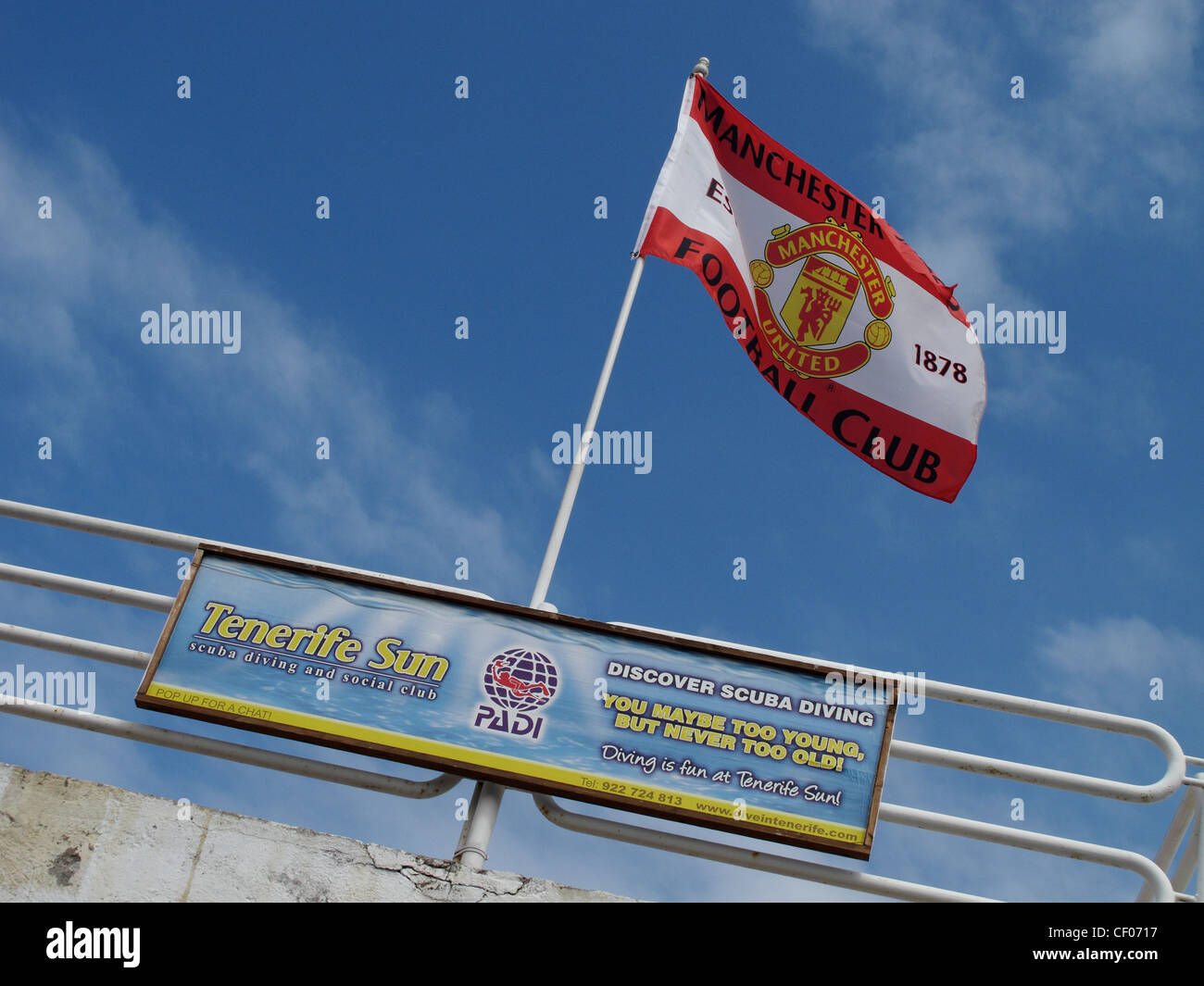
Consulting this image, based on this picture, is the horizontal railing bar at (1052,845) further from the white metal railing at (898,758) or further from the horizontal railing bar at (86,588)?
the horizontal railing bar at (86,588)

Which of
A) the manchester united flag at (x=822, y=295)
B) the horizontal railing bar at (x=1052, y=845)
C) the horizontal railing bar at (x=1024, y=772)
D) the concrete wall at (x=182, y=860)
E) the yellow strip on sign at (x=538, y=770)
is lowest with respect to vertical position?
the concrete wall at (x=182, y=860)

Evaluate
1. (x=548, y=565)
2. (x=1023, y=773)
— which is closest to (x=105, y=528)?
(x=548, y=565)

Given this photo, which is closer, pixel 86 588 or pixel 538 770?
pixel 538 770

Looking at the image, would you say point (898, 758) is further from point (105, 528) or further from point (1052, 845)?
point (105, 528)

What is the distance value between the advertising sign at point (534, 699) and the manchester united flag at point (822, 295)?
3380mm

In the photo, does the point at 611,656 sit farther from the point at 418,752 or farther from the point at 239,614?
the point at 239,614

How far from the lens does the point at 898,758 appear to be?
235 inches

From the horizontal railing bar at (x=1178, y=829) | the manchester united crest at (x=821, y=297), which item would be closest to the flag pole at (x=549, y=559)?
the manchester united crest at (x=821, y=297)

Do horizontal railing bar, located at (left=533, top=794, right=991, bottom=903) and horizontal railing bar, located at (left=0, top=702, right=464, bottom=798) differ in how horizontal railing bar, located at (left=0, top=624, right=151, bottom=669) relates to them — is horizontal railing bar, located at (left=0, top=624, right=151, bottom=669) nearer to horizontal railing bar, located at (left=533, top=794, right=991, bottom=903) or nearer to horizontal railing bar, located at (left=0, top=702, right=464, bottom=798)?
horizontal railing bar, located at (left=0, top=702, right=464, bottom=798)

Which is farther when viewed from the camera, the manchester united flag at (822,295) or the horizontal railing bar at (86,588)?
the manchester united flag at (822,295)

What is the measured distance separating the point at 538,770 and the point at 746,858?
107 cm

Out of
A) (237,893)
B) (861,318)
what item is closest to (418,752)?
(237,893)

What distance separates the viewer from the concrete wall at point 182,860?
16.8 ft
